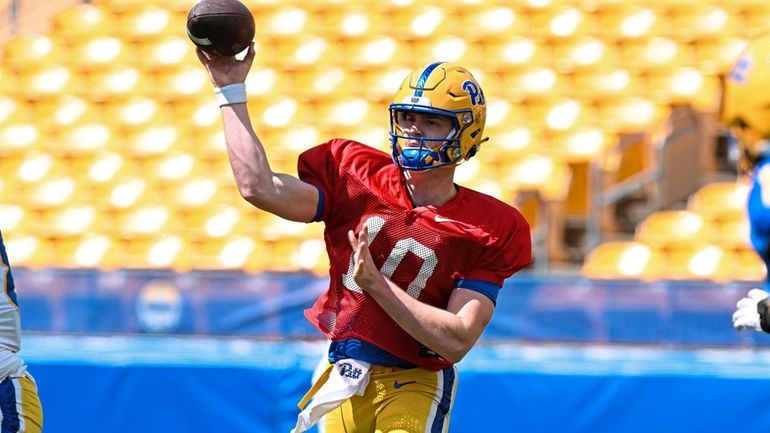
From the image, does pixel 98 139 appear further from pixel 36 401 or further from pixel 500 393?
pixel 36 401

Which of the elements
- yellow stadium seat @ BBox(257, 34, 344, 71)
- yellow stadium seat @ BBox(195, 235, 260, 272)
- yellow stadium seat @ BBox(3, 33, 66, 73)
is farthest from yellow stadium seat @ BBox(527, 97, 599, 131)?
yellow stadium seat @ BBox(3, 33, 66, 73)

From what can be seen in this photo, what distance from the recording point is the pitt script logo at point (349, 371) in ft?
11.1

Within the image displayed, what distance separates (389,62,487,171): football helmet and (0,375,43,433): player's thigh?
126 centimetres

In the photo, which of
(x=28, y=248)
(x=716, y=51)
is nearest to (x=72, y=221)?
(x=28, y=248)

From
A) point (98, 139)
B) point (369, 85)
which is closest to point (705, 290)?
point (369, 85)

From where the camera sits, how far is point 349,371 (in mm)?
3385

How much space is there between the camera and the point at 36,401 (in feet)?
11.7

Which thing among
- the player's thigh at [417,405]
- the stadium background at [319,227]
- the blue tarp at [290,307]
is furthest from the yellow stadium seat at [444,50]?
the player's thigh at [417,405]

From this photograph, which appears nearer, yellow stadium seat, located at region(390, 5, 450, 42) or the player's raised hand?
the player's raised hand

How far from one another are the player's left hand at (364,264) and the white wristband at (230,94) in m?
0.45

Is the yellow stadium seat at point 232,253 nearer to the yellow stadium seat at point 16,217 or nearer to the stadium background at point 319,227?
the stadium background at point 319,227

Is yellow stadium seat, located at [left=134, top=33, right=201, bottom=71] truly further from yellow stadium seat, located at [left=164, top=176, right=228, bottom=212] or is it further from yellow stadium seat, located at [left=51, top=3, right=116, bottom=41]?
yellow stadium seat, located at [left=164, top=176, right=228, bottom=212]

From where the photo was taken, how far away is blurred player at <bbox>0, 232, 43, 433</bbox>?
3461 millimetres

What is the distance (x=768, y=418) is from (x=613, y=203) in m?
3.59
